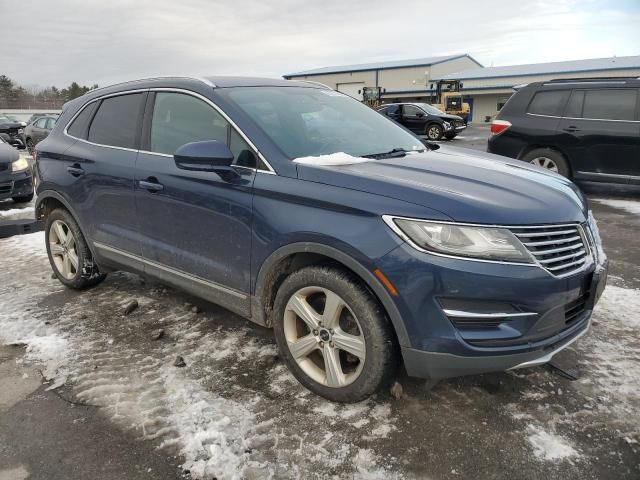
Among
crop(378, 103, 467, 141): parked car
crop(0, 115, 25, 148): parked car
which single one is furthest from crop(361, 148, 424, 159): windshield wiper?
crop(0, 115, 25, 148): parked car

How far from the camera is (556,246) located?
2.35 meters

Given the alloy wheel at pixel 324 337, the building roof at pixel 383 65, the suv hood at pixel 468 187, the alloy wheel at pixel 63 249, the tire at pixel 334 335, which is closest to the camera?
the suv hood at pixel 468 187

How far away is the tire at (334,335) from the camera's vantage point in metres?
2.41

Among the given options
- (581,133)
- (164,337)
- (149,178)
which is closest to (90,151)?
(149,178)

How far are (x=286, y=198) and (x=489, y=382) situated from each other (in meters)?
1.60

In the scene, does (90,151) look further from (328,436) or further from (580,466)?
(580,466)

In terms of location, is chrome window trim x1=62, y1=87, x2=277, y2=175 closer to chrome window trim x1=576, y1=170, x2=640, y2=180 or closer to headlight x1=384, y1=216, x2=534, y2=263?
headlight x1=384, y1=216, x2=534, y2=263

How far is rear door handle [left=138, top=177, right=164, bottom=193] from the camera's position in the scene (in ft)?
10.8

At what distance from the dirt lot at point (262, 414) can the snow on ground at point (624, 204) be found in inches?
169

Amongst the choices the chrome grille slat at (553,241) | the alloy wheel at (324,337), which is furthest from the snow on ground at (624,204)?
the alloy wheel at (324,337)

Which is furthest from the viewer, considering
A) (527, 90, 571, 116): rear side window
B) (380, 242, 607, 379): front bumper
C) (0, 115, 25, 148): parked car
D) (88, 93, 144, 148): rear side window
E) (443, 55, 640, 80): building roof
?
(443, 55, 640, 80): building roof

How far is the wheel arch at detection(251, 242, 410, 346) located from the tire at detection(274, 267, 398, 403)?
2.6 inches

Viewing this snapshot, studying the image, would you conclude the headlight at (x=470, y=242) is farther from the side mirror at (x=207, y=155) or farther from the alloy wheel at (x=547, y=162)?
the alloy wheel at (x=547, y=162)

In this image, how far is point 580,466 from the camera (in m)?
2.19
